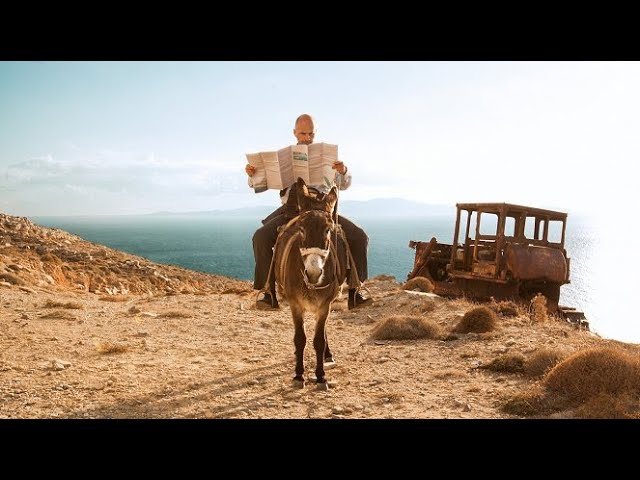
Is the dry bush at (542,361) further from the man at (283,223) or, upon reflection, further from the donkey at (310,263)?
the donkey at (310,263)

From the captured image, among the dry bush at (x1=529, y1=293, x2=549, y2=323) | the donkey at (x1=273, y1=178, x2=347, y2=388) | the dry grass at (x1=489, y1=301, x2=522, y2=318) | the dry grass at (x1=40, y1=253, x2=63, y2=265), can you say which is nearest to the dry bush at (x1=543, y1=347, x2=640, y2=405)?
the donkey at (x1=273, y1=178, x2=347, y2=388)

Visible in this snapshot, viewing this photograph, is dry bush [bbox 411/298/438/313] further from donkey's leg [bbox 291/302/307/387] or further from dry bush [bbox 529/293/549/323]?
donkey's leg [bbox 291/302/307/387]

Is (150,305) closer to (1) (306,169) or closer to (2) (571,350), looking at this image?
(1) (306,169)

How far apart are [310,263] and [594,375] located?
391 cm

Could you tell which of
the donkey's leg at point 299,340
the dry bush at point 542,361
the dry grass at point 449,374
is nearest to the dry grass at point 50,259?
the donkey's leg at point 299,340

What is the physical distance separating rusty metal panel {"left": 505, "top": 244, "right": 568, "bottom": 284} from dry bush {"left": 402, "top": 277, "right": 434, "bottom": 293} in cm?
353

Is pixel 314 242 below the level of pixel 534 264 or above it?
above

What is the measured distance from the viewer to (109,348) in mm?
8688

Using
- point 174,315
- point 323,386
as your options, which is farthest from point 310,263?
point 174,315

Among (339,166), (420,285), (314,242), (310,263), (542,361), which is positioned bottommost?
(420,285)

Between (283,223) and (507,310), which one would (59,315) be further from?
(507,310)

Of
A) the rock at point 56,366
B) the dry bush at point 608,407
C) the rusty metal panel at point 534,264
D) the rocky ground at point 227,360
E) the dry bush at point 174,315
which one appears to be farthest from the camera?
the rusty metal panel at point 534,264

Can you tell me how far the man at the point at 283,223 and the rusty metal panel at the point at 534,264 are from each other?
9.59 meters

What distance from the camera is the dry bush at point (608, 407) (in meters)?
5.62
